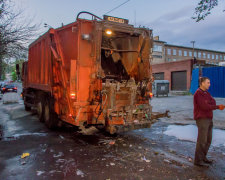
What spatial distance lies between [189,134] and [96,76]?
3289 millimetres

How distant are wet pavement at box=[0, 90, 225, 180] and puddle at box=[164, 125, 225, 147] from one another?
11.1 inches

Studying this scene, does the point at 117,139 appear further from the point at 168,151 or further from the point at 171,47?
the point at 171,47

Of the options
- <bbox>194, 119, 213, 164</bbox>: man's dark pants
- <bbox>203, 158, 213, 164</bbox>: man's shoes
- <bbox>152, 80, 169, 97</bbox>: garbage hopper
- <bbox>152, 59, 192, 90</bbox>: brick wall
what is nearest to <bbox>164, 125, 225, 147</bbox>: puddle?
<bbox>203, 158, 213, 164</bbox>: man's shoes

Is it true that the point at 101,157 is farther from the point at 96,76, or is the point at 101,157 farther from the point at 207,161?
the point at 207,161

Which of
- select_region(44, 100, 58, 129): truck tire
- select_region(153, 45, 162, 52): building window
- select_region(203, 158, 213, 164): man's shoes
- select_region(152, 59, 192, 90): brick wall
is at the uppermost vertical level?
select_region(153, 45, 162, 52): building window

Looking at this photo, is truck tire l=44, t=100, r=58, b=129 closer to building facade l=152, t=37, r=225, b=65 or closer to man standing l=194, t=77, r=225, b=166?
man standing l=194, t=77, r=225, b=166

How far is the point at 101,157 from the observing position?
4.15 metres

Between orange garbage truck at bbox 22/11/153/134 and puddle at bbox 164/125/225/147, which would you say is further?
puddle at bbox 164/125/225/147

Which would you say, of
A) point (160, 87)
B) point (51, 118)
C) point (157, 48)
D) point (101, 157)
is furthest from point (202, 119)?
point (157, 48)

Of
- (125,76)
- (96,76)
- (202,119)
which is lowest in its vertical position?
(202,119)

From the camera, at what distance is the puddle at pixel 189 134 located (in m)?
5.29

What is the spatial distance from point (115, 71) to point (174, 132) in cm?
278

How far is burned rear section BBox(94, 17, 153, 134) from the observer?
16.3 ft

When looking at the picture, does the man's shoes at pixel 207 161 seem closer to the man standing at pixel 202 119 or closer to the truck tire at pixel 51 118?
the man standing at pixel 202 119
